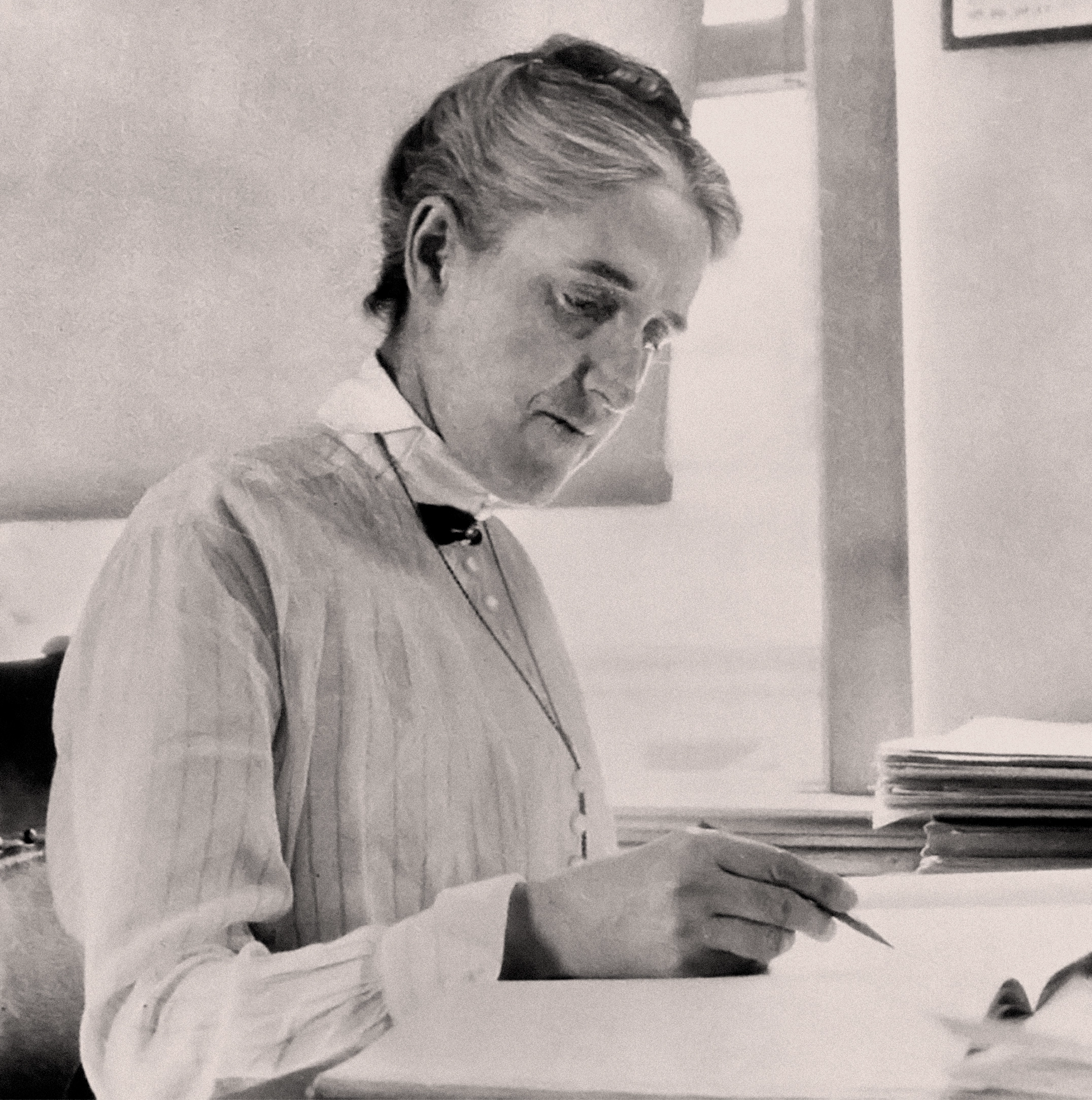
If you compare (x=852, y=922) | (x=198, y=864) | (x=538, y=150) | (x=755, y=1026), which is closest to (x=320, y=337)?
(x=538, y=150)

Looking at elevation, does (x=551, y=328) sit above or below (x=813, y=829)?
above

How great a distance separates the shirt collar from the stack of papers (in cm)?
34

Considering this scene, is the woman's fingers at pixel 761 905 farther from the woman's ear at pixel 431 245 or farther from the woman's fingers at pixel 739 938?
the woman's ear at pixel 431 245

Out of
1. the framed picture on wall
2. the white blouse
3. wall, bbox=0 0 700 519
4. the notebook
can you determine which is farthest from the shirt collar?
the framed picture on wall

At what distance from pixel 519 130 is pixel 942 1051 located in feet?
2.24

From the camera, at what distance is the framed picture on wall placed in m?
1.27

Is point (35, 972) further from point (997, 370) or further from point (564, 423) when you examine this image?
point (997, 370)

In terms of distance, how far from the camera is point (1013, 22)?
4.23 ft

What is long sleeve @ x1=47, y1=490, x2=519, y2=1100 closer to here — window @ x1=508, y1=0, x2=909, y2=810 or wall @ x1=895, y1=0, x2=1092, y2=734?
window @ x1=508, y1=0, x2=909, y2=810

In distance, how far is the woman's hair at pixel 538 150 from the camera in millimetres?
947

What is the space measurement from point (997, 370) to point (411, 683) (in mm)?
658

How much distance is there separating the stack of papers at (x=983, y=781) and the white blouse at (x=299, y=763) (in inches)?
9.3

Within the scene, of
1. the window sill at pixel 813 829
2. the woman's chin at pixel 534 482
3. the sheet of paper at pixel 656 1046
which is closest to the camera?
the sheet of paper at pixel 656 1046

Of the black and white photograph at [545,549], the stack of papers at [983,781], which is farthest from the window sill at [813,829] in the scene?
the stack of papers at [983,781]
